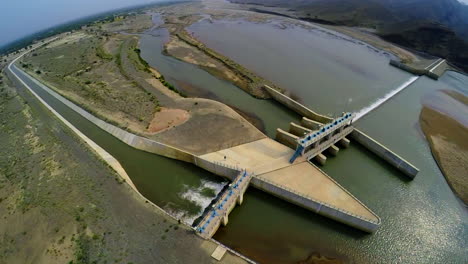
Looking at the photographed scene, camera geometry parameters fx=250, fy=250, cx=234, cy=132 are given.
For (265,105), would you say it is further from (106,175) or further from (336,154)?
(106,175)

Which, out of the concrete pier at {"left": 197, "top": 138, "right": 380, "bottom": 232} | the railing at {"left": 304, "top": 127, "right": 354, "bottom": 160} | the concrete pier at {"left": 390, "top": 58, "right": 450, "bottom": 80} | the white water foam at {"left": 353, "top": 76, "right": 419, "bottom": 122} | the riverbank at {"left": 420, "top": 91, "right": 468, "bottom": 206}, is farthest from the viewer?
the concrete pier at {"left": 390, "top": 58, "right": 450, "bottom": 80}

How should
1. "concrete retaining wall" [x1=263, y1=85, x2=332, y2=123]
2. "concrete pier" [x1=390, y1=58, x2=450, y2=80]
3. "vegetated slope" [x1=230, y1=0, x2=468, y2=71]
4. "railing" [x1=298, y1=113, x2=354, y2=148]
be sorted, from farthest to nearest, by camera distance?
1. "vegetated slope" [x1=230, y1=0, x2=468, y2=71]
2. "concrete pier" [x1=390, y1=58, x2=450, y2=80]
3. "concrete retaining wall" [x1=263, y1=85, x2=332, y2=123]
4. "railing" [x1=298, y1=113, x2=354, y2=148]

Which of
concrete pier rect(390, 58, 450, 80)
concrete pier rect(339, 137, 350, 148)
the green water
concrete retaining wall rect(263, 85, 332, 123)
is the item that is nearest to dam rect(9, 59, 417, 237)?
concrete pier rect(339, 137, 350, 148)

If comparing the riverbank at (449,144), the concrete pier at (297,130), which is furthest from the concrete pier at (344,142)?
the riverbank at (449,144)

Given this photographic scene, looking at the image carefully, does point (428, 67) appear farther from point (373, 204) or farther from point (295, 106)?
point (373, 204)

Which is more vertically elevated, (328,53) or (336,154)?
(328,53)

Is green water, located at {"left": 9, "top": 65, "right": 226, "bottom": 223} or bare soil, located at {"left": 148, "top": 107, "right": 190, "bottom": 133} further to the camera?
bare soil, located at {"left": 148, "top": 107, "right": 190, "bottom": 133}

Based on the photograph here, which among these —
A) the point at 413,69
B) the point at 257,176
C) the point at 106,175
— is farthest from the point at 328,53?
the point at 106,175

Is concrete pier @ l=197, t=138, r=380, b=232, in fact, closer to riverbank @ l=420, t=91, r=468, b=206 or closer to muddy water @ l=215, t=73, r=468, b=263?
muddy water @ l=215, t=73, r=468, b=263
